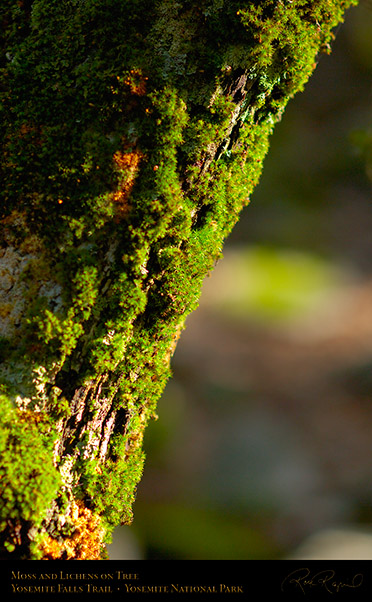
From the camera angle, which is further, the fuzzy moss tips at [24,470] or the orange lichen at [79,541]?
the orange lichen at [79,541]

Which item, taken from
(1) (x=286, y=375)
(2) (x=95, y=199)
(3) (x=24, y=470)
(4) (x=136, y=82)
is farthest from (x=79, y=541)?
(1) (x=286, y=375)

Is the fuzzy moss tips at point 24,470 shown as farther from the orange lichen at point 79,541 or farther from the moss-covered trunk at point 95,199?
the orange lichen at point 79,541

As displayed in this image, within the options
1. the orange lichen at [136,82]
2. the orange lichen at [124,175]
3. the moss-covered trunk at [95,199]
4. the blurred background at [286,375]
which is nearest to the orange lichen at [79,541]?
the moss-covered trunk at [95,199]

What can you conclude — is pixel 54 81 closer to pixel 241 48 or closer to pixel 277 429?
pixel 241 48

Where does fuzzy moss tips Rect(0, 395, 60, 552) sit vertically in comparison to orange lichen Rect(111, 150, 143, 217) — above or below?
below

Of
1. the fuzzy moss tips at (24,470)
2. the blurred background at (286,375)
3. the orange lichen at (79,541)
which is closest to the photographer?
the fuzzy moss tips at (24,470)

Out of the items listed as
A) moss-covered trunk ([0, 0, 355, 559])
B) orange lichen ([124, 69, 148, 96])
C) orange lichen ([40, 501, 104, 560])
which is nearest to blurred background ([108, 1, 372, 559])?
orange lichen ([40, 501, 104, 560])

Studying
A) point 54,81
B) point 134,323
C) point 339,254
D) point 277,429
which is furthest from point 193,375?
point 54,81

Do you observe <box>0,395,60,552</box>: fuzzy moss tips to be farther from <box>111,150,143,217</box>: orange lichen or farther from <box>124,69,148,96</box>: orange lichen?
<box>124,69,148,96</box>: orange lichen
